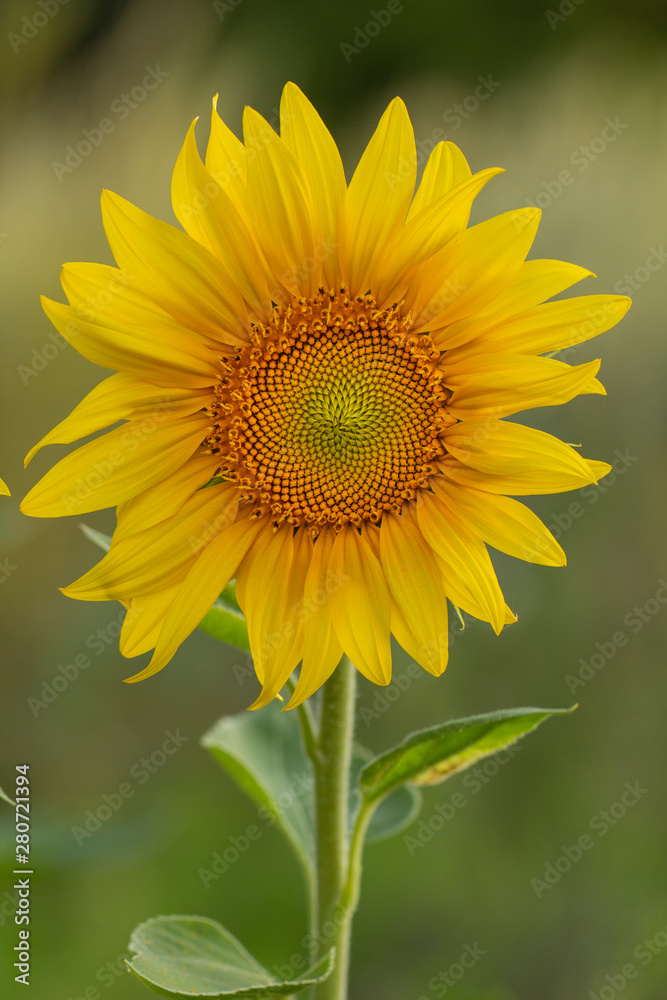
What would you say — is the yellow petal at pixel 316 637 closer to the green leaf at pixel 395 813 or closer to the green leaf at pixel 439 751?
the green leaf at pixel 439 751

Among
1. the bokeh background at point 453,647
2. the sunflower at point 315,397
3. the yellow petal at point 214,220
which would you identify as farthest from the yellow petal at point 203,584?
the bokeh background at point 453,647

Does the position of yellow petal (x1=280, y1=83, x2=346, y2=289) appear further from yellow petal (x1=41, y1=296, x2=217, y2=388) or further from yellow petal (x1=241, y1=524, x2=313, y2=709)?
yellow petal (x1=241, y1=524, x2=313, y2=709)

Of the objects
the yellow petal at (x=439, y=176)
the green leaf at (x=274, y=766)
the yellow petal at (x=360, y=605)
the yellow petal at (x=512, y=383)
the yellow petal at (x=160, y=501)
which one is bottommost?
the green leaf at (x=274, y=766)

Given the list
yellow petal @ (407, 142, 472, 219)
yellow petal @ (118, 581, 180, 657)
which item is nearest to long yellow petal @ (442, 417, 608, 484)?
yellow petal @ (407, 142, 472, 219)

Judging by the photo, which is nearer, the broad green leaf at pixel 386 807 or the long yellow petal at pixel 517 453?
the long yellow petal at pixel 517 453

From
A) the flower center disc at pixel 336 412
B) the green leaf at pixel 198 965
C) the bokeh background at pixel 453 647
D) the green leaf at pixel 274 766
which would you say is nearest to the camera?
the green leaf at pixel 198 965

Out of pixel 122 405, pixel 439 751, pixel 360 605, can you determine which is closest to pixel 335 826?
pixel 439 751

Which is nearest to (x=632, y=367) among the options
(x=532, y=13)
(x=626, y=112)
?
(x=626, y=112)
